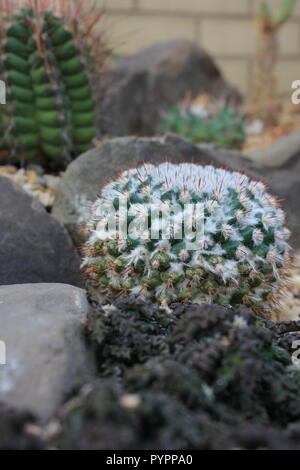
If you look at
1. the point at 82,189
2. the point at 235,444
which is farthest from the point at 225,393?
the point at 82,189

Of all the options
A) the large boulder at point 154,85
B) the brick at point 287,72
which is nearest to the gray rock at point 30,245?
the large boulder at point 154,85

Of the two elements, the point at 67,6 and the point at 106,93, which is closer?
the point at 67,6

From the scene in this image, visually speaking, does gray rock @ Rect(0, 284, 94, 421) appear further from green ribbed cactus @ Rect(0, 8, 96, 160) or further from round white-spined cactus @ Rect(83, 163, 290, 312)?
green ribbed cactus @ Rect(0, 8, 96, 160)

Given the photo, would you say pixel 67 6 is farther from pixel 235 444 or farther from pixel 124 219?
pixel 235 444

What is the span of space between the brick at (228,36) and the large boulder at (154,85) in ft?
3.42

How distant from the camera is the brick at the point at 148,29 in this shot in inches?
272

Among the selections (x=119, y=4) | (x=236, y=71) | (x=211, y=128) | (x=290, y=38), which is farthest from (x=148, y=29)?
(x=211, y=128)

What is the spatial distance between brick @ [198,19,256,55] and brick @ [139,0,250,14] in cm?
13

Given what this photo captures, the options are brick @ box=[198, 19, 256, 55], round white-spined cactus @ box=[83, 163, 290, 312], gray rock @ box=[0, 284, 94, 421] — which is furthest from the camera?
brick @ box=[198, 19, 256, 55]

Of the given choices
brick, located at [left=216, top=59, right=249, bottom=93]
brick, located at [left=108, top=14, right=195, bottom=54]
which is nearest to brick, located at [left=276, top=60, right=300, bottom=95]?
brick, located at [left=216, top=59, right=249, bottom=93]

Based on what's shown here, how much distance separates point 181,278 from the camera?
2234 millimetres

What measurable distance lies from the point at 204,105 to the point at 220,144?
58 centimetres

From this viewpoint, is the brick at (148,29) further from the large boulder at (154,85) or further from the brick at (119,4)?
the large boulder at (154,85)

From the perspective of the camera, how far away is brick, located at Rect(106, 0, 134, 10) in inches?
266
